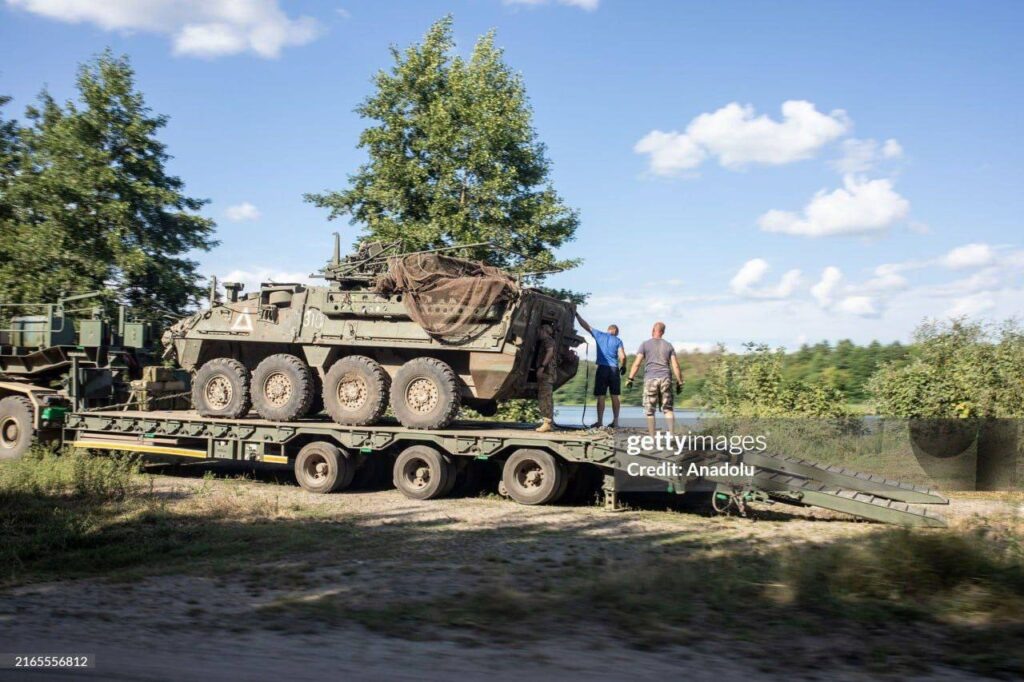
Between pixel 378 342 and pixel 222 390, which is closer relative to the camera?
pixel 378 342

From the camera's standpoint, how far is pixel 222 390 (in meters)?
15.2

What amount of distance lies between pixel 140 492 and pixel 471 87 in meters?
14.6

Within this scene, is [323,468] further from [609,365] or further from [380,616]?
[380,616]

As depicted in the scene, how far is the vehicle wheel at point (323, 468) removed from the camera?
1403cm

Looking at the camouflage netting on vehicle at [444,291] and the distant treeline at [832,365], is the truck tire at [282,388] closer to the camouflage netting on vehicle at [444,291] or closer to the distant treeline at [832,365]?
Result: the camouflage netting on vehicle at [444,291]

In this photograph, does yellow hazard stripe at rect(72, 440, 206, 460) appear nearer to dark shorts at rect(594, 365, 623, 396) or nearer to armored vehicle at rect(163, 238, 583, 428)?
armored vehicle at rect(163, 238, 583, 428)

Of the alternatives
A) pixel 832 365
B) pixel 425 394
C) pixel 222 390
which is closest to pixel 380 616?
pixel 425 394

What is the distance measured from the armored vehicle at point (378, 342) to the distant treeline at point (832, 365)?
439 centimetres

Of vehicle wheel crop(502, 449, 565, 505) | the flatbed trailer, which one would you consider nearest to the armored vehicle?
the flatbed trailer

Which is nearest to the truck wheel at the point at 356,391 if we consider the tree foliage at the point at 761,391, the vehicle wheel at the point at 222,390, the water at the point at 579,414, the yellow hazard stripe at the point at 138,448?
the vehicle wheel at the point at 222,390

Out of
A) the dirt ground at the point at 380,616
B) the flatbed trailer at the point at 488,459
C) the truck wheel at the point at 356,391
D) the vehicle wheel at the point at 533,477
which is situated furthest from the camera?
the truck wheel at the point at 356,391

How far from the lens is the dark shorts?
1466 cm

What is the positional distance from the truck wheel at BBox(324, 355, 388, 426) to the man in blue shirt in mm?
3459

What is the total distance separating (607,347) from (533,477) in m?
2.71
